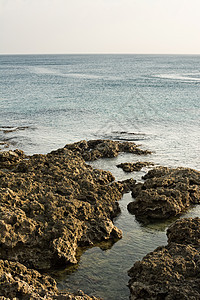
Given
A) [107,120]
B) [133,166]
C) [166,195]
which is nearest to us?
[166,195]

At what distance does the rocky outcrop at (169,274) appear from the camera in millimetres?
7899

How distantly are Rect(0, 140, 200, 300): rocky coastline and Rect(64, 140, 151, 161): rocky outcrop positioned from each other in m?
4.01

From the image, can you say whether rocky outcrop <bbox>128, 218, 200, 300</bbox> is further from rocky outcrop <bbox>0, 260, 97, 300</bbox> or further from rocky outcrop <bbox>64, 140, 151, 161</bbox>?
rocky outcrop <bbox>64, 140, 151, 161</bbox>

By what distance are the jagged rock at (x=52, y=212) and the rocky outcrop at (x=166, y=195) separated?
0.97 m

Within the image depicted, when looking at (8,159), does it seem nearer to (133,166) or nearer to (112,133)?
(133,166)

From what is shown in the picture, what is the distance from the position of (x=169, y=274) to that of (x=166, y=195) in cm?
585

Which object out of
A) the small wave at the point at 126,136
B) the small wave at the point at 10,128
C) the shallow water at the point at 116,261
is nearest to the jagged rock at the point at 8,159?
the shallow water at the point at 116,261

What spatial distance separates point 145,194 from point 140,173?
4.69 meters

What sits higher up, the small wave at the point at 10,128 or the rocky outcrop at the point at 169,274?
the small wave at the point at 10,128

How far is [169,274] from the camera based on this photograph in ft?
27.1

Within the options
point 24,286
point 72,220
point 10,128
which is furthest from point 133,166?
point 10,128

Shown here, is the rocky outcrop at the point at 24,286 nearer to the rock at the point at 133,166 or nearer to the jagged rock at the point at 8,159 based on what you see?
the rock at the point at 133,166

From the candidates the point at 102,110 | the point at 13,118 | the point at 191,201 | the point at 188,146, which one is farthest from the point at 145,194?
the point at 102,110

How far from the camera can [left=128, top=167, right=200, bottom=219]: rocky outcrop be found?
43.0 feet
